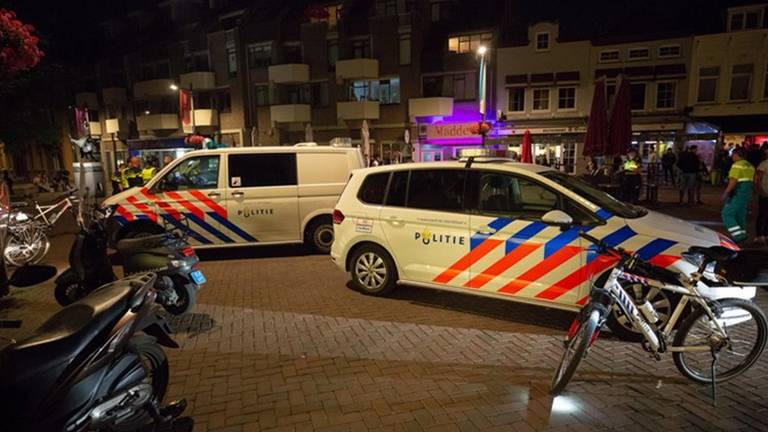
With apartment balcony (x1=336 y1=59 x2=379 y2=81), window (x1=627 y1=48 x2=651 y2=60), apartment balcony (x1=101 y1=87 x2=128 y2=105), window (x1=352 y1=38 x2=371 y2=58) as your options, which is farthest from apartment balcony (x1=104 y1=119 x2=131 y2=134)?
window (x1=627 y1=48 x2=651 y2=60)

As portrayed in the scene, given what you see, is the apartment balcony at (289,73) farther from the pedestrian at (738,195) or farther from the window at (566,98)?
the pedestrian at (738,195)

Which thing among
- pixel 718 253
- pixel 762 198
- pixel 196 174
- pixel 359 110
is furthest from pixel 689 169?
pixel 359 110

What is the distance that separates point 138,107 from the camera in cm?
4003

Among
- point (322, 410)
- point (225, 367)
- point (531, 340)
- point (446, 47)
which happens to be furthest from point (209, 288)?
point (446, 47)

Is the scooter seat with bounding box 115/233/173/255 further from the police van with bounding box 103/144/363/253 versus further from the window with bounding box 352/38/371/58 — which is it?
the window with bounding box 352/38/371/58

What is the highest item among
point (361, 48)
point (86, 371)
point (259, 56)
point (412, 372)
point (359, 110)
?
point (259, 56)

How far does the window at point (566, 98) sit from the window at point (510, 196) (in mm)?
23818

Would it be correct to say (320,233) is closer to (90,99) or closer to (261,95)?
(261,95)

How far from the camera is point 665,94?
25469 mm

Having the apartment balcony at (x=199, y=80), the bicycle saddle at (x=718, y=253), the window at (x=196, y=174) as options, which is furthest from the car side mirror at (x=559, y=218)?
the apartment balcony at (x=199, y=80)

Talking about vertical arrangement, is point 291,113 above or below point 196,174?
above

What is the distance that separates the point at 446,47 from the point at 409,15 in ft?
9.77

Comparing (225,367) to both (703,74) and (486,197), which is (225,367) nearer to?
(486,197)

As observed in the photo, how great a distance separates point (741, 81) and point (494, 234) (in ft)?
87.9
